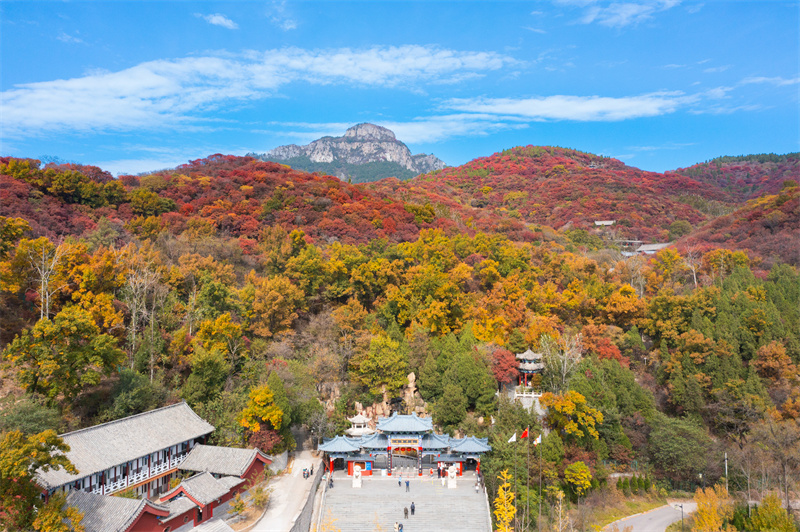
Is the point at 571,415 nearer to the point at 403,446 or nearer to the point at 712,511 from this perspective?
the point at 712,511

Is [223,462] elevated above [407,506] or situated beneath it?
elevated above

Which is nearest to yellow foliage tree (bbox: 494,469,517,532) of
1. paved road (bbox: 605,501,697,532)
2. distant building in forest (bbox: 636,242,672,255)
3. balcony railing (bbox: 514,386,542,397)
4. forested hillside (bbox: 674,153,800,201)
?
paved road (bbox: 605,501,697,532)

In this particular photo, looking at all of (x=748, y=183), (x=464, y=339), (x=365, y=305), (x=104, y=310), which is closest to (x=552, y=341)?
(x=464, y=339)

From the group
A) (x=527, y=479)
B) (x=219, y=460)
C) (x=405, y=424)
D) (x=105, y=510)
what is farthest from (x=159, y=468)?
(x=527, y=479)

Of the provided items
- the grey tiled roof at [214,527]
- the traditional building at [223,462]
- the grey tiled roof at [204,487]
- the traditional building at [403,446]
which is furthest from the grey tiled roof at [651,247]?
the grey tiled roof at [214,527]

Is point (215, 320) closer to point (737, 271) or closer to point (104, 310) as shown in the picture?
point (104, 310)

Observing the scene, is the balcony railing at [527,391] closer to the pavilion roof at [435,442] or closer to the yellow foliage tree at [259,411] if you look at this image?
the pavilion roof at [435,442]

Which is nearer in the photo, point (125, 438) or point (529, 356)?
point (125, 438)
